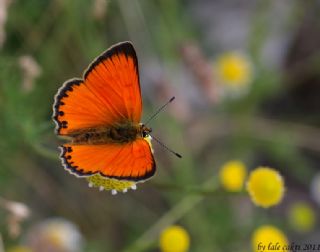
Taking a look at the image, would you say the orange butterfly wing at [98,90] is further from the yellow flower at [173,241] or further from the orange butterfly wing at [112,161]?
the yellow flower at [173,241]

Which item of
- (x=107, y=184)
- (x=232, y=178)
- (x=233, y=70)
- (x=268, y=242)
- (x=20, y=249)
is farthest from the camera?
(x=233, y=70)

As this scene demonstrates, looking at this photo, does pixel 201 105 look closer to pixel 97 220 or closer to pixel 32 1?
pixel 97 220

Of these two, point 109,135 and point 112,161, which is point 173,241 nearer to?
point 109,135

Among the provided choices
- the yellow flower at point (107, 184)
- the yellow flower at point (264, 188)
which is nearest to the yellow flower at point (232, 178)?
the yellow flower at point (264, 188)

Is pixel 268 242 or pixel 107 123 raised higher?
pixel 107 123

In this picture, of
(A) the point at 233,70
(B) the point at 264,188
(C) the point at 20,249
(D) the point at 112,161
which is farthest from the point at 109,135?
(A) the point at 233,70

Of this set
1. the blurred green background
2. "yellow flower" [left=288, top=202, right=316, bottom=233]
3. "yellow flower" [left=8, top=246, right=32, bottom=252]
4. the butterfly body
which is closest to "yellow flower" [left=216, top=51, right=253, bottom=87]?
the blurred green background

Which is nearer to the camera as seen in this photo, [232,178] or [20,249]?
[232,178]
